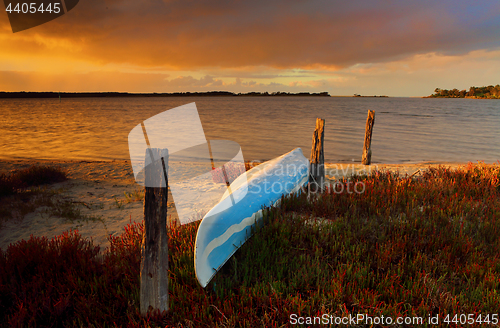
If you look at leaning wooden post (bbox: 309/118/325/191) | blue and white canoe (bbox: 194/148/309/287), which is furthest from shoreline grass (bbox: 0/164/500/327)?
leaning wooden post (bbox: 309/118/325/191)

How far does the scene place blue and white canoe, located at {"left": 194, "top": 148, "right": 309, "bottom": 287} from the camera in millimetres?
3420

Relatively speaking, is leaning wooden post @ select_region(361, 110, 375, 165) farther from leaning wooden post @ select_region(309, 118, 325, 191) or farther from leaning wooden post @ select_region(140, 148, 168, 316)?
leaning wooden post @ select_region(140, 148, 168, 316)

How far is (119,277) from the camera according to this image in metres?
3.43

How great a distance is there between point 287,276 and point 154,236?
172 cm

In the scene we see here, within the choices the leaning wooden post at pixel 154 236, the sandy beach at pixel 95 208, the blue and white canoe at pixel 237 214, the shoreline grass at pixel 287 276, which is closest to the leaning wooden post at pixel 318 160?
the blue and white canoe at pixel 237 214

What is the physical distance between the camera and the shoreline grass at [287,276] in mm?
2840

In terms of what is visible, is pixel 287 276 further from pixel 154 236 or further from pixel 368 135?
pixel 368 135

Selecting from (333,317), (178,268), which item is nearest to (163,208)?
(178,268)

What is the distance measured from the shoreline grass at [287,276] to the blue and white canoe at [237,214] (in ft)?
0.63

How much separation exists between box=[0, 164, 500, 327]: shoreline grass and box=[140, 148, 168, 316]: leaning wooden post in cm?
22

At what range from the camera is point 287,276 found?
336 cm

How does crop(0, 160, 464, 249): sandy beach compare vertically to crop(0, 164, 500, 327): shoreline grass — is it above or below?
below

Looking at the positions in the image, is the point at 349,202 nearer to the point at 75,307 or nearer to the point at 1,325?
the point at 75,307

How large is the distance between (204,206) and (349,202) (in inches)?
136
